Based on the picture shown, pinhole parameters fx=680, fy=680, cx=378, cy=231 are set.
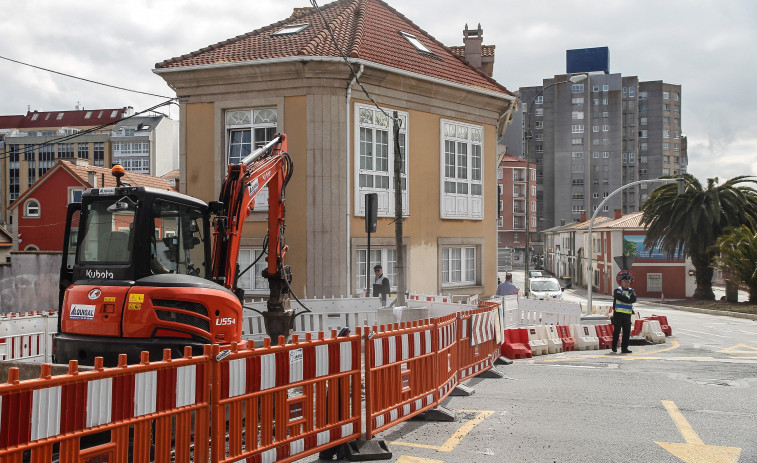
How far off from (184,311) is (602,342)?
483 inches

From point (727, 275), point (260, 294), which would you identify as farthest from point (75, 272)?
point (727, 275)

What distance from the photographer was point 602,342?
1662 cm

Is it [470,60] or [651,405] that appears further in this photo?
[470,60]

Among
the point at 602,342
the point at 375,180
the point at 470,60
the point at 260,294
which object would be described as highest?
the point at 470,60

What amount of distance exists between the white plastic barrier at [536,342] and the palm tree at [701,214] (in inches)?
1138

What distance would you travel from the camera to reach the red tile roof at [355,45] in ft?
58.5

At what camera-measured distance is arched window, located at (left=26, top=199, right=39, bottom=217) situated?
52.6m

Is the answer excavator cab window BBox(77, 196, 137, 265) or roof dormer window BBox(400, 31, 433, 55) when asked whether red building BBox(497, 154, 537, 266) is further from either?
excavator cab window BBox(77, 196, 137, 265)

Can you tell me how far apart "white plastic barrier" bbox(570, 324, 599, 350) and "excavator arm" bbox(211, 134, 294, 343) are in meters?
7.81

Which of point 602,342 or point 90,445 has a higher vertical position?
point 90,445

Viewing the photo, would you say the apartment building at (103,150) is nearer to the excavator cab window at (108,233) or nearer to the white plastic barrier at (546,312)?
the white plastic barrier at (546,312)

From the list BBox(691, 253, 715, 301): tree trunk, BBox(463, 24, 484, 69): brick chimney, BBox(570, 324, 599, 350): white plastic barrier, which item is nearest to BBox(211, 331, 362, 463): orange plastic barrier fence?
BBox(570, 324, 599, 350): white plastic barrier

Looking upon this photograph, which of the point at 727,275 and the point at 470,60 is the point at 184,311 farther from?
the point at 727,275

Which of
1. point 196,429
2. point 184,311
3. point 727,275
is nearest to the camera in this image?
point 196,429
